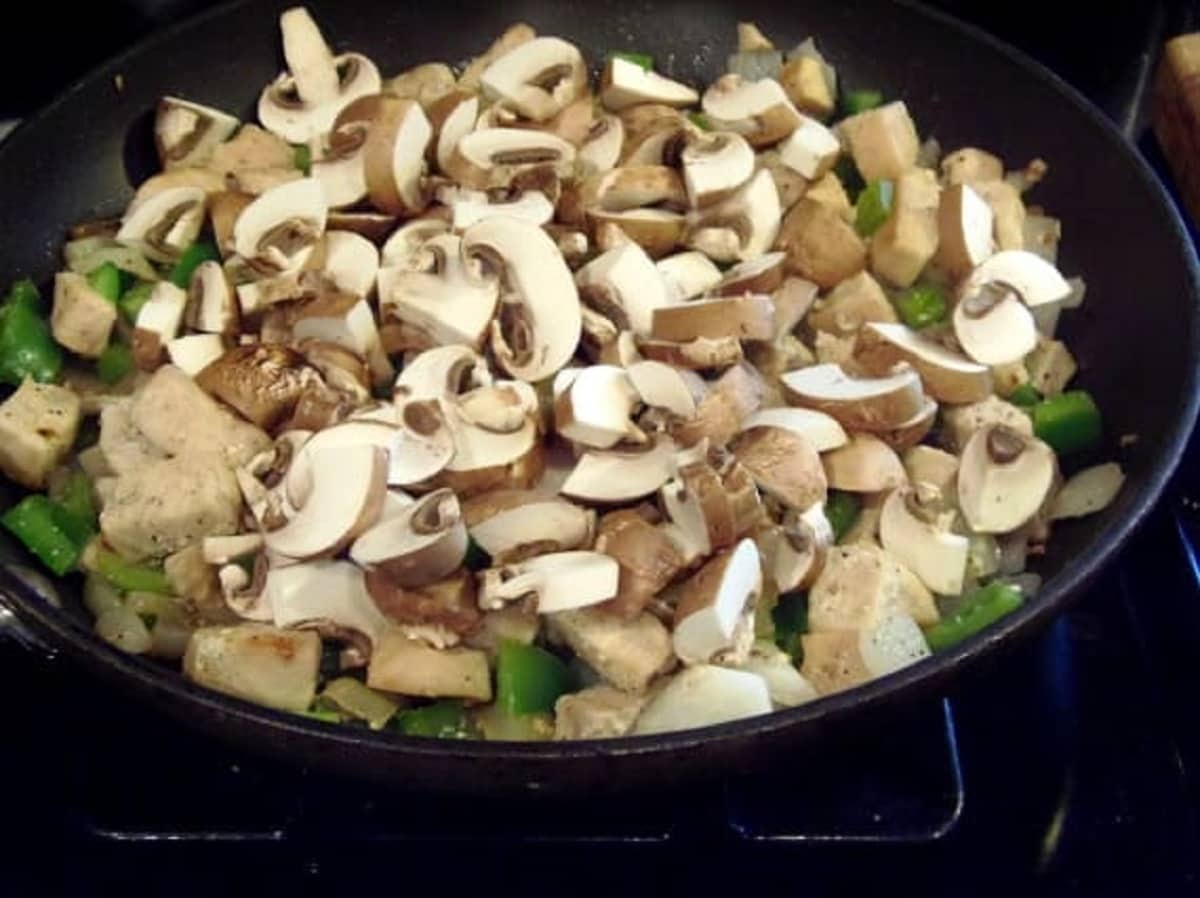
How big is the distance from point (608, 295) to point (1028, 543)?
0.48 m

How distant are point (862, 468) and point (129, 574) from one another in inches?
27.4

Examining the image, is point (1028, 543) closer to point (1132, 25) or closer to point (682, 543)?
point (682, 543)

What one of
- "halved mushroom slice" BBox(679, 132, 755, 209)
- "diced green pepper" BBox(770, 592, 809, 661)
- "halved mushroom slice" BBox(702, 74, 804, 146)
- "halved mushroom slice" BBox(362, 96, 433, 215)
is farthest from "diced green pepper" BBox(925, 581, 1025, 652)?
"halved mushroom slice" BBox(362, 96, 433, 215)

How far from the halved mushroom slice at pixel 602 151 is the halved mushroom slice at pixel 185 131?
1.41ft

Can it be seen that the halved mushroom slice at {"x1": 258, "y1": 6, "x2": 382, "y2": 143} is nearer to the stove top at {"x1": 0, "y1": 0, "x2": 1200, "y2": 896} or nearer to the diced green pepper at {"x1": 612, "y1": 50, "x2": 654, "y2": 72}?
the diced green pepper at {"x1": 612, "y1": 50, "x2": 654, "y2": 72}

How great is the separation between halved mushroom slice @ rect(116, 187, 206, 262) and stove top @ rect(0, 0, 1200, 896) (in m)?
0.49

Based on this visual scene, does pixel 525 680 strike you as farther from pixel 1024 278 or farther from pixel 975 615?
pixel 1024 278

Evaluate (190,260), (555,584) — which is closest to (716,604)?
(555,584)

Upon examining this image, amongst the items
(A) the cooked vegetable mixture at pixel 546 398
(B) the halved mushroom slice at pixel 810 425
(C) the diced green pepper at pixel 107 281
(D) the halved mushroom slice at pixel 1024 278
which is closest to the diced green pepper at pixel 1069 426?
(A) the cooked vegetable mixture at pixel 546 398

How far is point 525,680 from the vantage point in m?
1.33

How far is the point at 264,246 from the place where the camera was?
1652 mm

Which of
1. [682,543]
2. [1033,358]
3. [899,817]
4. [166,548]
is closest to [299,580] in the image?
[166,548]

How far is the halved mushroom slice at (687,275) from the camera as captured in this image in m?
1.63

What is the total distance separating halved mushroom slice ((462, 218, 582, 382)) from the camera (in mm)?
1521
